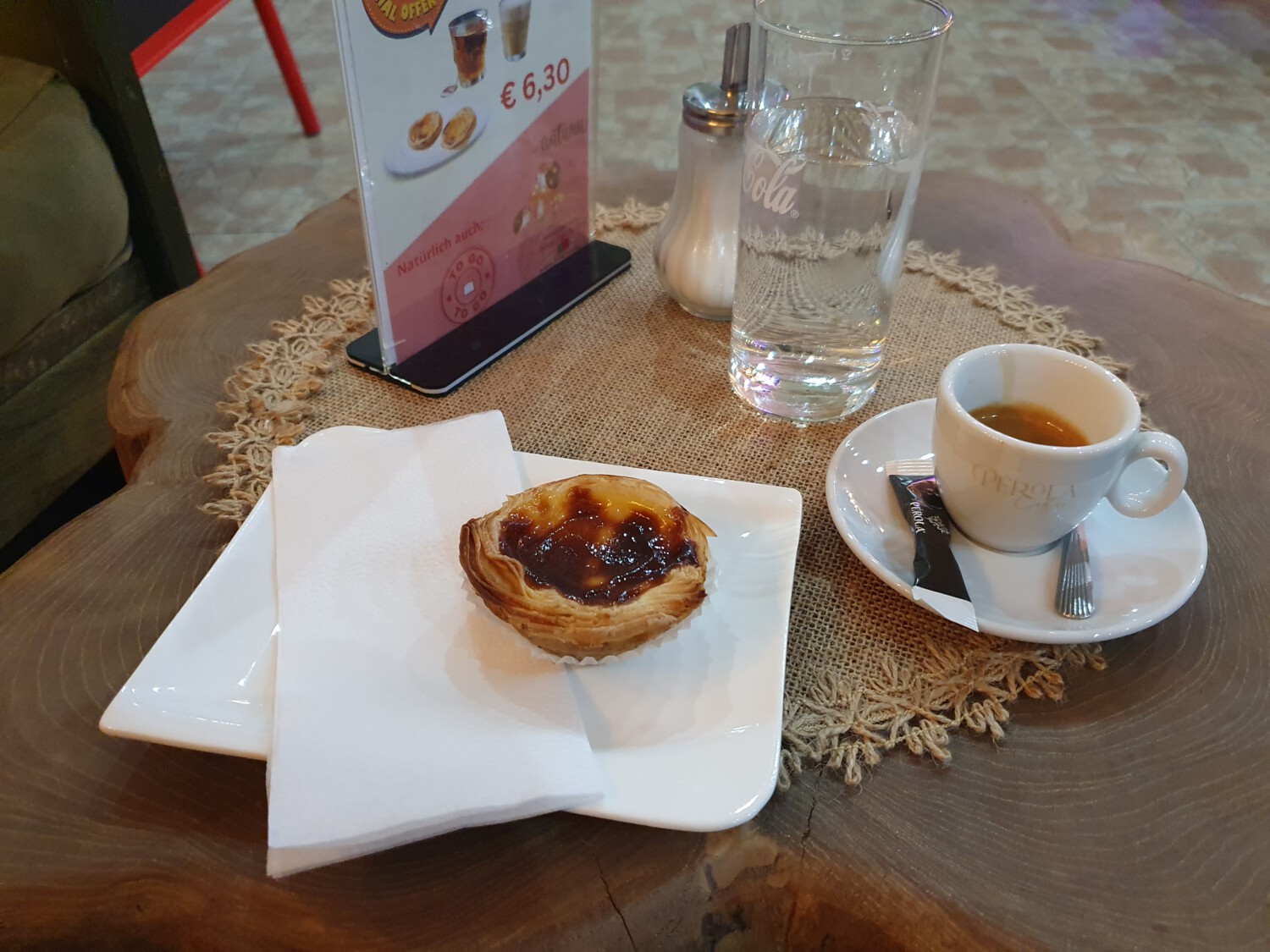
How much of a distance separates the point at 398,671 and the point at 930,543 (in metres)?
0.38

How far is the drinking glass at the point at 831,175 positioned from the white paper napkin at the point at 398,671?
278mm

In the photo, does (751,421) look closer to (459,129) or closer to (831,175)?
(831,175)

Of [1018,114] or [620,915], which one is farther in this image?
[1018,114]

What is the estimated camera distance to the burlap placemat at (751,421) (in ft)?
1.97

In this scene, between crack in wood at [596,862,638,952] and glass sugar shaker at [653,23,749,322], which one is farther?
glass sugar shaker at [653,23,749,322]

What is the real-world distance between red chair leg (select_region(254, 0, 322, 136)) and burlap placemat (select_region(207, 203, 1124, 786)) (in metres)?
1.82

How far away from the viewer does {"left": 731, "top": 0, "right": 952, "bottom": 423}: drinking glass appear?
2.39 feet

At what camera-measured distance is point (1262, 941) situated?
1.59 feet

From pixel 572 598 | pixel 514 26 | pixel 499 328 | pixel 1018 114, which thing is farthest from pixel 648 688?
pixel 1018 114

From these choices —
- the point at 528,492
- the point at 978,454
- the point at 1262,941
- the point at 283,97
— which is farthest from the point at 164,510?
the point at 283,97

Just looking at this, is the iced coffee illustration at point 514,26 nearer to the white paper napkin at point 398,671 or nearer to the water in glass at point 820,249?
the water in glass at point 820,249

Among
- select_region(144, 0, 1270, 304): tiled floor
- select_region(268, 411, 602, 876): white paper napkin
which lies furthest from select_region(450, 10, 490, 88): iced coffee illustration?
select_region(144, 0, 1270, 304): tiled floor

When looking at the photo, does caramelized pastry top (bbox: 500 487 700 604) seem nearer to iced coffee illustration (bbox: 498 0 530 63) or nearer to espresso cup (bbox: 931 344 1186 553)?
espresso cup (bbox: 931 344 1186 553)

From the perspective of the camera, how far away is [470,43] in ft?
2.60
